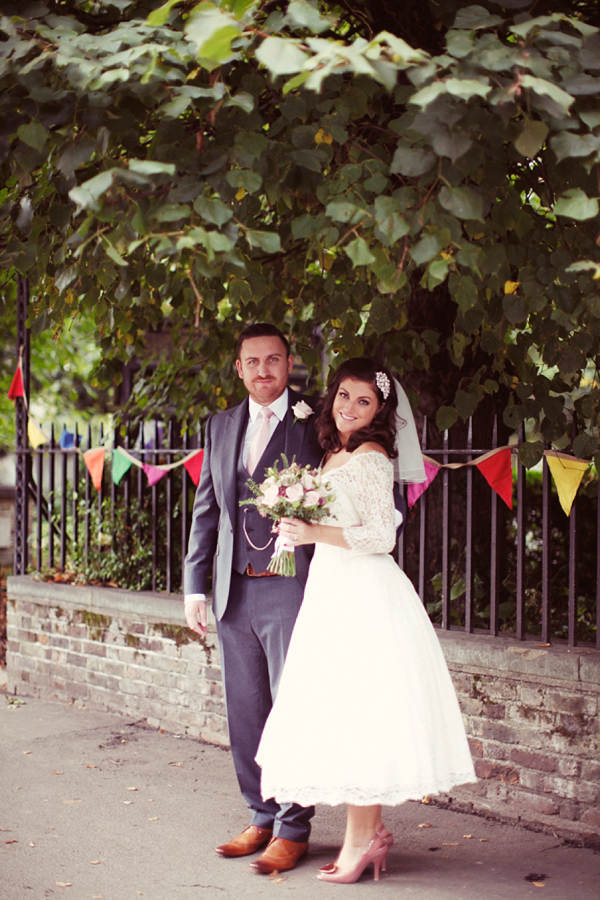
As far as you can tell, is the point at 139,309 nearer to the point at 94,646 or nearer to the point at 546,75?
the point at 94,646

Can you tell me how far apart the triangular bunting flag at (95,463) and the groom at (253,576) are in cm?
324

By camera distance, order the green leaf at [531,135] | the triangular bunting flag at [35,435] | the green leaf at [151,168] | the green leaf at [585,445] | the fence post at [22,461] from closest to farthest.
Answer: the green leaf at [151,168] < the green leaf at [531,135] < the green leaf at [585,445] < the triangular bunting flag at [35,435] < the fence post at [22,461]

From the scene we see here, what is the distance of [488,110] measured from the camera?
3.28m

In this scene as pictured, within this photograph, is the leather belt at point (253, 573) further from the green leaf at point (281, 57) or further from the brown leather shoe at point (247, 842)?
the green leaf at point (281, 57)

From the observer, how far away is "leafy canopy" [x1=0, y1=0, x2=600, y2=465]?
2.85 metres

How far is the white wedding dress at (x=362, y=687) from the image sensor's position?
372 centimetres

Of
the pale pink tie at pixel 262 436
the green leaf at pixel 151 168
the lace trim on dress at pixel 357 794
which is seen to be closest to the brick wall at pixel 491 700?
the lace trim on dress at pixel 357 794

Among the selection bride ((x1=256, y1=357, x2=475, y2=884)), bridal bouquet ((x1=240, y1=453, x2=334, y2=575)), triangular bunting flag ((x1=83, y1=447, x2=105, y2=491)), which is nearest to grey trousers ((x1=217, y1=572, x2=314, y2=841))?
bride ((x1=256, y1=357, x2=475, y2=884))

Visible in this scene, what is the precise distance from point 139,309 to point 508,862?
3.98 m

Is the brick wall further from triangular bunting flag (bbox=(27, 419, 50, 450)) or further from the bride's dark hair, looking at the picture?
triangular bunting flag (bbox=(27, 419, 50, 450))

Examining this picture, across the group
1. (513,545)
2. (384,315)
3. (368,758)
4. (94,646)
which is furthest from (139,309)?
(368,758)

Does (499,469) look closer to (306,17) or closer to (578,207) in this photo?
(578,207)

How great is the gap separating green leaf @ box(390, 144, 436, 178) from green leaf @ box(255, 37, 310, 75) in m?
0.53

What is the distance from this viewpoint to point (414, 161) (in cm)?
303
